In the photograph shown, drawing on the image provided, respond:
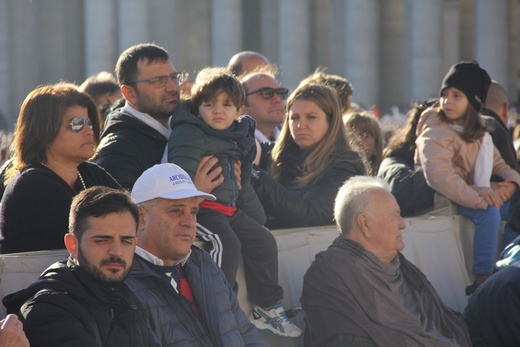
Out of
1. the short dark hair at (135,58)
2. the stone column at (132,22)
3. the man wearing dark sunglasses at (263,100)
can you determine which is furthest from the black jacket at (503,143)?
the stone column at (132,22)

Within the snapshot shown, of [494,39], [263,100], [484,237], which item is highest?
[263,100]

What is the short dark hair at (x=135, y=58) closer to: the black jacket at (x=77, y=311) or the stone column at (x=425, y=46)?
the black jacket at (x=77, y=311)

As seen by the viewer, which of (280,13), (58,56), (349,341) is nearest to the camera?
(349,341)

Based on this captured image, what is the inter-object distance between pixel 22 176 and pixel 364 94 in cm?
4914

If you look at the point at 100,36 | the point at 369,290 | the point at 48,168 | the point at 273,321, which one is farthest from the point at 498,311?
the point at 100,36

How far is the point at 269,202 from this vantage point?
405 inches

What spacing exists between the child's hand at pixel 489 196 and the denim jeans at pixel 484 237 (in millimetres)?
81

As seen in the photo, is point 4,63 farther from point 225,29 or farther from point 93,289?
point 93,289

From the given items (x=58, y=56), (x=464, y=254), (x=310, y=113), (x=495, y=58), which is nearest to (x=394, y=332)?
(x=310, y=113)

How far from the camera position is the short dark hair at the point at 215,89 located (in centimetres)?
900

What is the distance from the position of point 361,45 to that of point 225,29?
6907 mm

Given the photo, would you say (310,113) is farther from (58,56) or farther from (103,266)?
(58,56)

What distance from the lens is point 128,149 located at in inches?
360

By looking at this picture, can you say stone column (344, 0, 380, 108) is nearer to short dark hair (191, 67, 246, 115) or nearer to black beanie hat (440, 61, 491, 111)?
black beanie hat (440, 61, 491, 111)
